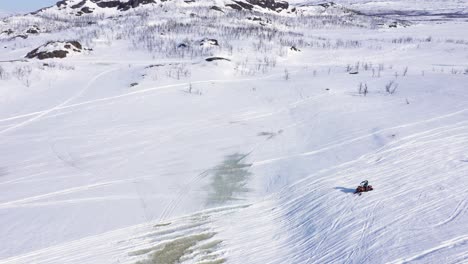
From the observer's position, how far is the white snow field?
5.46m

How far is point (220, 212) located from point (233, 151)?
108 inches

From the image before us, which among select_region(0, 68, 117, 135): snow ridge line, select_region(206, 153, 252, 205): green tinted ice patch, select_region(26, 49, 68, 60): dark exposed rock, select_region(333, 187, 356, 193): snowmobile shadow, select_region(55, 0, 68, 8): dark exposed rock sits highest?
select_region(55, 0, 68, 8): dark exposed rock

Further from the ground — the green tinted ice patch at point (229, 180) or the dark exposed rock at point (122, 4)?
the dark exposed rock at point (122, 4)

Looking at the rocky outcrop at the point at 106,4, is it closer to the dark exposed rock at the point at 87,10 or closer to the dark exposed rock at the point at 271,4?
the dark exposed rock at the point at 87,10

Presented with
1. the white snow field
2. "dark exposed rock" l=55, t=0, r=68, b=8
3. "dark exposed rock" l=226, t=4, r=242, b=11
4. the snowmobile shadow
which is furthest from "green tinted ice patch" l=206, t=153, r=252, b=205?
"dark exposed rock" l=55, t=0, r=68, b=8

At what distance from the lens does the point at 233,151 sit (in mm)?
9094

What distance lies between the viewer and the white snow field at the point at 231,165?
5.46 meters

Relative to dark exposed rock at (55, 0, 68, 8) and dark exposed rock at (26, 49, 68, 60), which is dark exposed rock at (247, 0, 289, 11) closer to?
dark exposed rock at (55, 0, 68, 8)

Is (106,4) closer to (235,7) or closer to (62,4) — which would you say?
(62,4)

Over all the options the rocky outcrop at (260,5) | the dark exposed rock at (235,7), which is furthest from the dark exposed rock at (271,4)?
the dark exposed rock at (235,7)

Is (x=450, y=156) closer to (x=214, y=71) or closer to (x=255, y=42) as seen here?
(x=214, y=71)

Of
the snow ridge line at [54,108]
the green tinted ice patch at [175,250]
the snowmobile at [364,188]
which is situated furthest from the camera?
the snow ridge line at [54,108]

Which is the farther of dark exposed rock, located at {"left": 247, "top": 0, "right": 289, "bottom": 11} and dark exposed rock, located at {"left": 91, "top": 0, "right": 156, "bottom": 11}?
dark exposed rock, located at {"left": 247, "top": 0, "right": 289, "bottom": 11}

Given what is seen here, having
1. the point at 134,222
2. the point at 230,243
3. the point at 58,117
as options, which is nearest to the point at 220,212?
the point at 230,243
